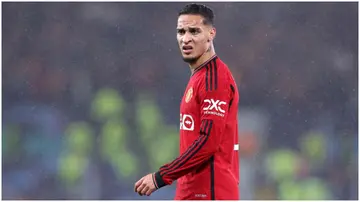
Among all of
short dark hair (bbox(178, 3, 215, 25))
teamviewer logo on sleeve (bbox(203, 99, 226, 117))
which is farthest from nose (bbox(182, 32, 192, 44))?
teamviewer logo on sleeve (bbox(203, 99, 226, 117))

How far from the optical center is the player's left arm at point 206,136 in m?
3.06

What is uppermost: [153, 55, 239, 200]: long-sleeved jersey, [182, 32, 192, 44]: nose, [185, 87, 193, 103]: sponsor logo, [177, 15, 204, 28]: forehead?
[177, 15, 204, 28]: forehead

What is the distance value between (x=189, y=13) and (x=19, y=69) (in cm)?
425

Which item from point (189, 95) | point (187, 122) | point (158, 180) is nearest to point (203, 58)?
point (189, 95)

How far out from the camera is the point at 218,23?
Answer: 7.27 metres

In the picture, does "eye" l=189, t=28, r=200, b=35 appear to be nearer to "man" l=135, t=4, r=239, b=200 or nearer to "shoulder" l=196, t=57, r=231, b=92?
"man" l=135, t=4, r=239, b=200

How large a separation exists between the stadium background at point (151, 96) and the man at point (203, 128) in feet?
11.8

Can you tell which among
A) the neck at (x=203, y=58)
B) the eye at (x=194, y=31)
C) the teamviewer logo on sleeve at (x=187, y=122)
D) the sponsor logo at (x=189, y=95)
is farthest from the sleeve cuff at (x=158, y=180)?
the eye at (x=194, y=31)

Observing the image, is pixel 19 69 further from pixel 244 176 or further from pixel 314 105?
pixel 314 105

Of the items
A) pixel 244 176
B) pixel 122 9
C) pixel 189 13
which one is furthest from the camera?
pixel 122 9

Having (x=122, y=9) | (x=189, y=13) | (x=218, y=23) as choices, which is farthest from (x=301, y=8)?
(x=189, y=13)

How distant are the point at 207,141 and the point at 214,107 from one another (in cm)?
15

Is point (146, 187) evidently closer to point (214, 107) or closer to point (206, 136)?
point (206, 136)

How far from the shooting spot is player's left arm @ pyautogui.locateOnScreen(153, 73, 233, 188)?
3.06 meters
